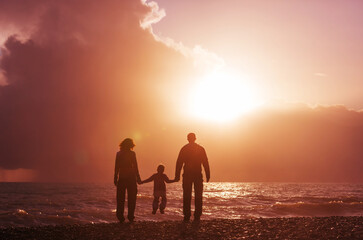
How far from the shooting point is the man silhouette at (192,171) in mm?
10289

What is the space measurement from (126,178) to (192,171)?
220cm

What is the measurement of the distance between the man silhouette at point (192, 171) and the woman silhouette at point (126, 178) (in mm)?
1586

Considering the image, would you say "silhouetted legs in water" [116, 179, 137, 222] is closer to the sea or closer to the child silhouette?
the child silhouette

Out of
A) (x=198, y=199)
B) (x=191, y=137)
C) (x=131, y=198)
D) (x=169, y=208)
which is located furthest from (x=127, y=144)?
(x=169, y=208)

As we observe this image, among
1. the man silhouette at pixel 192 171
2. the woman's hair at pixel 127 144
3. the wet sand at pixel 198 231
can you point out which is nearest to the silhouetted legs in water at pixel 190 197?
the man silhouette at pixel 192 171

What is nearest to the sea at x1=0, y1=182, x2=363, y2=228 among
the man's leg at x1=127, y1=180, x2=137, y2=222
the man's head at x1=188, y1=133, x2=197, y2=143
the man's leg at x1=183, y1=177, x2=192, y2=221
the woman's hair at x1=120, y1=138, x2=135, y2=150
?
the man's leg at x1=127, y1=180, x2=137, y2=222

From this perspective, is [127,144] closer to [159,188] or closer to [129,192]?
[129,192]

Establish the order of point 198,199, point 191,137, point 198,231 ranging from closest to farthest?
point 198,231 → point 198,199 → point 191,137

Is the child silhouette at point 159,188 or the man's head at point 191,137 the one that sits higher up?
the man's head at point 191,137

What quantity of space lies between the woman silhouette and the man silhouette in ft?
5.20

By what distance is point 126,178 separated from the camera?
10.3m

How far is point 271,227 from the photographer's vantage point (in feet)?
30.1

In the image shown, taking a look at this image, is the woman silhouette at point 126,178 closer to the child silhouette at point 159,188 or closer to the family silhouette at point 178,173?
the family silhouette at point 178,173

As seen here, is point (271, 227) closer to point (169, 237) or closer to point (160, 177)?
point (169, 237)
